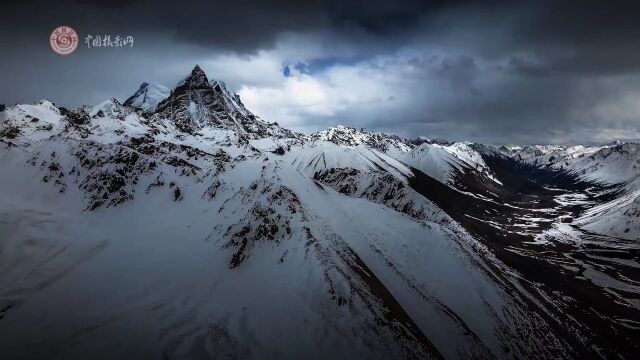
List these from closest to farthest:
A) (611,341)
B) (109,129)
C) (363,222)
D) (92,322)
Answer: (92,322) → (363,222) → (611,341) → (109,129)

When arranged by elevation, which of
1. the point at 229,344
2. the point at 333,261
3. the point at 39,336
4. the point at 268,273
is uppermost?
the point at 333,261

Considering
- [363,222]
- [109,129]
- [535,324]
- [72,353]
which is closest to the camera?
[72,353]

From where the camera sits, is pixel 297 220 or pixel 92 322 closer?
pixel 92 322

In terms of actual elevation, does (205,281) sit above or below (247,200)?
below

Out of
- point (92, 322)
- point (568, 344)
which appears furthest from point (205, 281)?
point (568, 344)

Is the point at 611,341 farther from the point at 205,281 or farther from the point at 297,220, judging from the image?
the point at 205,281

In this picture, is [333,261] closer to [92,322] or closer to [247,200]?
[247,200]

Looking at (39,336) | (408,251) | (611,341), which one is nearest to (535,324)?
(408,251)

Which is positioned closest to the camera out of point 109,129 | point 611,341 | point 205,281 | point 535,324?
point 205,281

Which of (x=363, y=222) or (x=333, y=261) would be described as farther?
(x=363, y=222)
